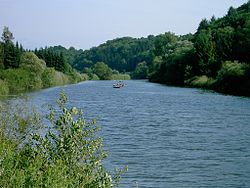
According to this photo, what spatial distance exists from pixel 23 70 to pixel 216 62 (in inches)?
1862

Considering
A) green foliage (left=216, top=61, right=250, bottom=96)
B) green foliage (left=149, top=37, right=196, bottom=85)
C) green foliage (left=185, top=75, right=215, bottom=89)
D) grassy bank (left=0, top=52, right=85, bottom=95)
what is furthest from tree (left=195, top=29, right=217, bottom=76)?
→ grassy bank (left=0, top=52, right=85, bottom=95)

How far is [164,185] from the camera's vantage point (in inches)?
915

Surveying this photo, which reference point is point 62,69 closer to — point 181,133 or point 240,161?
point 181,133

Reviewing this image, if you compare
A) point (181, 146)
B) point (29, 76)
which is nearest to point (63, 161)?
point (181, 146)

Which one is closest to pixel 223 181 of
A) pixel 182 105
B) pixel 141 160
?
pixel 141 160

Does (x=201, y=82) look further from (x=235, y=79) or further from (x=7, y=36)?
(x=7, y=36)

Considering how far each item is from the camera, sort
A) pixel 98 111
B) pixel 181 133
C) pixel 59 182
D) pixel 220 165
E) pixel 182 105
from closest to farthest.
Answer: pixel 59 182 → pixel 220 165 → pixel 181 133 → pixel 98 111 → pixel 182 105

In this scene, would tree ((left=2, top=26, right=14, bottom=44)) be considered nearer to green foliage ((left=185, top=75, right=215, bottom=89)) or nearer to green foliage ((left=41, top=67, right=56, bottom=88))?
green foliage ((left=41, top=67, right=56, bottom=88))

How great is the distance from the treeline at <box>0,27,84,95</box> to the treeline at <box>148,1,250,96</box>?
36246 mm

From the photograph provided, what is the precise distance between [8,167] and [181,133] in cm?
2810

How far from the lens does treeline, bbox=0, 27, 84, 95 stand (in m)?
100

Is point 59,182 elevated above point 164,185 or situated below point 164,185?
above

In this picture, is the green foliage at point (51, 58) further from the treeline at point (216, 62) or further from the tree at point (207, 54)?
the tree at point (207, 54)

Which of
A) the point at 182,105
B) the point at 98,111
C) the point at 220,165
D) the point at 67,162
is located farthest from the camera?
the point at 182,105
